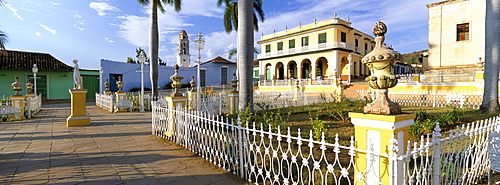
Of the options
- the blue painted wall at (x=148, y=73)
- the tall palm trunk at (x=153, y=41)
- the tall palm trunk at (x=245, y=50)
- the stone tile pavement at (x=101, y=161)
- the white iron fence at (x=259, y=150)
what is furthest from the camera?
the blue painted wall at (x=148, y=73)

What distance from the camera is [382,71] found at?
7.64 ft

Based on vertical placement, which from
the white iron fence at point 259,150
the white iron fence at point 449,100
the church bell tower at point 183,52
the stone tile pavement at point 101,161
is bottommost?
the stone tile pavement at point 101,161

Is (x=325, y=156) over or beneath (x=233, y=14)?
beneath

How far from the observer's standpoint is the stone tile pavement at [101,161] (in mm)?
3447

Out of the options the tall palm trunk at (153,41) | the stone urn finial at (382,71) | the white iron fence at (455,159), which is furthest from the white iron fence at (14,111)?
the white iron fence at (455,159)

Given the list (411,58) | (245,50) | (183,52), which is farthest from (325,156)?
(411,58)

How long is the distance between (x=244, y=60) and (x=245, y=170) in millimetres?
4627

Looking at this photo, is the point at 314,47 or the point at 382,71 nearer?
the point at 382,71

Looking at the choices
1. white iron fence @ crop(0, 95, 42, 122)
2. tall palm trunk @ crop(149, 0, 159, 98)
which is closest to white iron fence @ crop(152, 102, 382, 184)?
white iron fence @ crop(0, 95, 42, 122)

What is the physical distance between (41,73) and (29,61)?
1.24 metres

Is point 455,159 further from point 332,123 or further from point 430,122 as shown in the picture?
point 332,123

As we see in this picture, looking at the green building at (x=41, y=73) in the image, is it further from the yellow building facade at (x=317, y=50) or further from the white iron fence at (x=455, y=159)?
the white iron fence at (x=455, y=159)

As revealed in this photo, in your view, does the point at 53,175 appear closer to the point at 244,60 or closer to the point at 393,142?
the point at 393,142

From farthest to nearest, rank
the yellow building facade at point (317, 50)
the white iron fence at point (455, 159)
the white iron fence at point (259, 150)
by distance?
the yellow building facade at point (317, 50)
the white iron fence at point (259, 150)
the white iron fence at point (455, 159)
